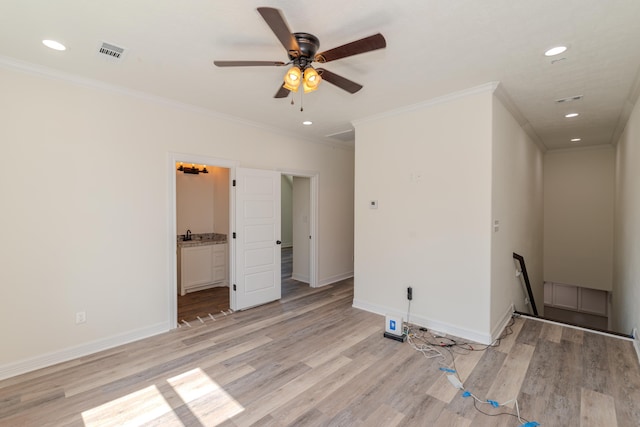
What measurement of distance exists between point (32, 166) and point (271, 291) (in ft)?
10.7

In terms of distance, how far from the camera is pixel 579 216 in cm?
648

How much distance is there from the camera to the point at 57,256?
2.93m

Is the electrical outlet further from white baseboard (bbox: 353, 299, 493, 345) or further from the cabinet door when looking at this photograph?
white baseboard (bbox: 353, 299, 493, 345)

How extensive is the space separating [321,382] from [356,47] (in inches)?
105

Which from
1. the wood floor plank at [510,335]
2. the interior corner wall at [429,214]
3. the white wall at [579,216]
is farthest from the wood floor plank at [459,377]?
the white wall at [579,216]

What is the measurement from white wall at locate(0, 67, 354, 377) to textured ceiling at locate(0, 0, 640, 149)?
0.30m

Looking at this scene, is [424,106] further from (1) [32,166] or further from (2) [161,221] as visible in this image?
(1) [32,166]

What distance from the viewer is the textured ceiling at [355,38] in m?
1.99

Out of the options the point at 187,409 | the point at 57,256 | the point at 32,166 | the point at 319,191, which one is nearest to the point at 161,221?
the point at 57,256

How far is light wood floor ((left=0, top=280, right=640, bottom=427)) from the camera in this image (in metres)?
2.17

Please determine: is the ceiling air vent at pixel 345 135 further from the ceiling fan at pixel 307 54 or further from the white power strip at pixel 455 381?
the white power strip at pixel 455 381

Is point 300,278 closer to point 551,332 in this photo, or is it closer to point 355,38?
point 551,332

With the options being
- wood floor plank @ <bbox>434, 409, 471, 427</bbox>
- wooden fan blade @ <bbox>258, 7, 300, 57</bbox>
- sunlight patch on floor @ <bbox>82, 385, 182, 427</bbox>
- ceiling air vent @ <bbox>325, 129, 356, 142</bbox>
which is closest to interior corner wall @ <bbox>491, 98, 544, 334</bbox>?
wood floor plank @ <bbox>434, 409, 471, 427</bbox>

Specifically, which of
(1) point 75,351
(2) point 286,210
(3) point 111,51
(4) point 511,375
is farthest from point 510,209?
(2) point 286,210
